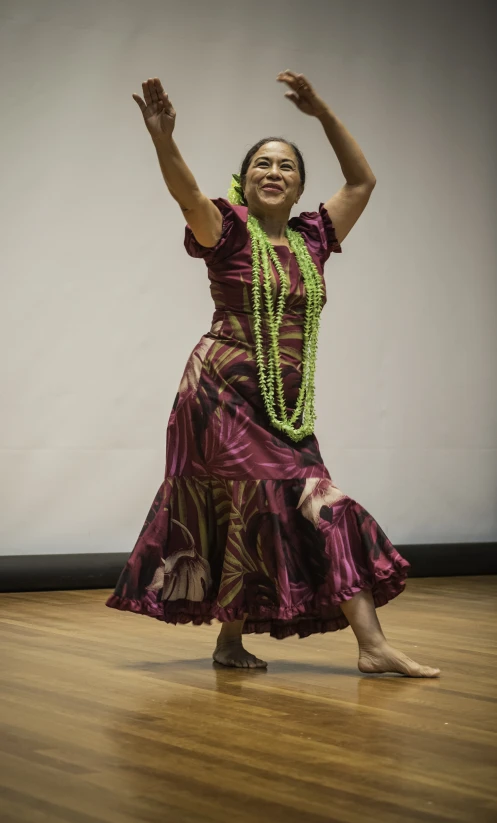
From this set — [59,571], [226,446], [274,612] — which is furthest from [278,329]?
[59,571]

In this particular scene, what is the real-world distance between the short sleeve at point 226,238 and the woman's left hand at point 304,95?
1.04 ft

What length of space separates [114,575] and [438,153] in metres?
2.58

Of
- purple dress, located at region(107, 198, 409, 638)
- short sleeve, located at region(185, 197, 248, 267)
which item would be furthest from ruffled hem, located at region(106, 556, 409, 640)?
short sleeve, located at region(185, 197, 248, 267)

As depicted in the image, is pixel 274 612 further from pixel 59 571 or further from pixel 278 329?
pixel 59 571

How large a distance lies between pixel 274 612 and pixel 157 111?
1.23 m

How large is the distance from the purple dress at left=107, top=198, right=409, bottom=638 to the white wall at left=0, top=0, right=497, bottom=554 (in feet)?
6.07

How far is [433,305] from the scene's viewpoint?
19.6 ft

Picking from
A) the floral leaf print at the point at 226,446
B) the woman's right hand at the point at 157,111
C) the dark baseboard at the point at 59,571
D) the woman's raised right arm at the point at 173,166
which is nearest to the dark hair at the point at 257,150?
the woman's raised right arm at the point at 173,166

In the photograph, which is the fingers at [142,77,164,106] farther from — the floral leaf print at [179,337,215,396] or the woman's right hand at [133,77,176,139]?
the floral leaf print at [179,337,215,396]

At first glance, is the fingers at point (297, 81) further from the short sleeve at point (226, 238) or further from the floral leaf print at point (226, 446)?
the floral leaf print at point (226, 446)

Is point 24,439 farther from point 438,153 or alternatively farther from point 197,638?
point 438,153

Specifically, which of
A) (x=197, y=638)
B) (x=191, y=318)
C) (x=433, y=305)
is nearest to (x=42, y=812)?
(x=197, y=638)

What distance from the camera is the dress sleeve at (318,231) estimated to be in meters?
3.36

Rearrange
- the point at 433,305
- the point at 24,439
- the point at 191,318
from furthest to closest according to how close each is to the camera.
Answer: the point at 433,305 → the point at 191,318 → the point at 24,439
